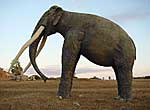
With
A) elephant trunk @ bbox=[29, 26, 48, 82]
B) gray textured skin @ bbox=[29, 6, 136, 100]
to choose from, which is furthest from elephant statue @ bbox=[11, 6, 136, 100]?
elephant trunk @ bbox=[29, 26, 48, 82]

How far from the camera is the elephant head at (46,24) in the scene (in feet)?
38.2

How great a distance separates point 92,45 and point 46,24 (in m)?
1.88

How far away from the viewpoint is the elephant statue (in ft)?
34.9

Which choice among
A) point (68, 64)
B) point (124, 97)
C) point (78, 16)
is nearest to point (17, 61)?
point (68, 64)

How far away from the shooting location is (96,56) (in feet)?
35.6

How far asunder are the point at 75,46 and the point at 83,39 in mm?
343

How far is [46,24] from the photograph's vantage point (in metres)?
11.7

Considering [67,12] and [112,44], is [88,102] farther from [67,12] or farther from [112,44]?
[67,12]

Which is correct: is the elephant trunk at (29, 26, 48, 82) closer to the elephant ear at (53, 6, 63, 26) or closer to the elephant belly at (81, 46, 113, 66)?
the elephant ear at (53, 6, 63, 26)

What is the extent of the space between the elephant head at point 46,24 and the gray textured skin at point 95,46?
0.19ft

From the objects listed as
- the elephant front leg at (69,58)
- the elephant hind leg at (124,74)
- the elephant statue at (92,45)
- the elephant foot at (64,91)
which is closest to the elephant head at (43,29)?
→ the elephant statue at (92,45)

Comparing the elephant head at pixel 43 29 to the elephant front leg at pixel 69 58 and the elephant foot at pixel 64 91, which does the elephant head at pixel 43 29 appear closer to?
the elephant front leg at pixel 69 58

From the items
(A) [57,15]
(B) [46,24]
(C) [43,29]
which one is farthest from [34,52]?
(A) [57,15]

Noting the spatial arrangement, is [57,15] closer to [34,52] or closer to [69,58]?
[34,52]
